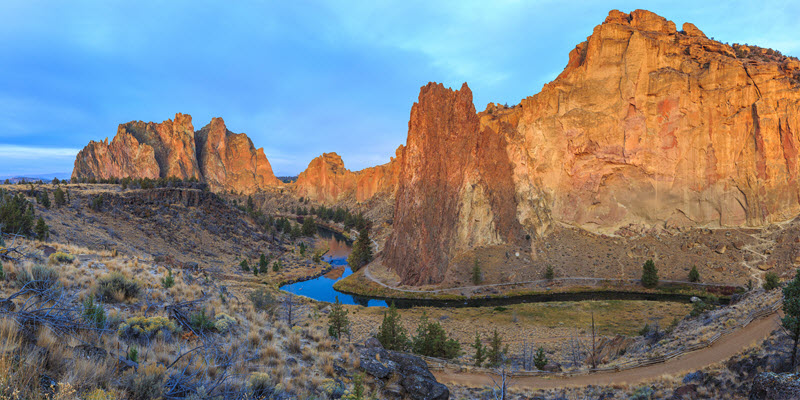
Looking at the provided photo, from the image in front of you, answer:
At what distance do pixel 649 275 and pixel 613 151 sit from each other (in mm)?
24977

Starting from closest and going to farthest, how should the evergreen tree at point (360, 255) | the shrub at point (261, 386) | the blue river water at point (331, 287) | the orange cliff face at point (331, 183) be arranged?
1. the shrub at point (261, 386)
2. the blue river water at point (331, 287)
3. the evergreen tree at point (360, 255)
4. the orange cliff face at point (331, 183)

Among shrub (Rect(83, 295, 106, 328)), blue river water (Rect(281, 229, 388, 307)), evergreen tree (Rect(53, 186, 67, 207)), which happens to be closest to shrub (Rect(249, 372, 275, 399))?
shrub (Rect(83, 295, 106, 328))

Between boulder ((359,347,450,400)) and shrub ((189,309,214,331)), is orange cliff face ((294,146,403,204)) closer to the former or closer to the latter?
boulder ((359,347,450,400))

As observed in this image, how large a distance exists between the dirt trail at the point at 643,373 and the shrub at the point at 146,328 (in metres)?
13.0

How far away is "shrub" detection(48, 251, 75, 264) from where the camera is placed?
35.6 feet

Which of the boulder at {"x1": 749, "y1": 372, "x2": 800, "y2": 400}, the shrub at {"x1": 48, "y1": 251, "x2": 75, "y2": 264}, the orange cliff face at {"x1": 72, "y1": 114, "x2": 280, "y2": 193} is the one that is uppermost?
the orange cliff face at {"x1": 72, "y1": 114, "x2": 280, "y2": 193}

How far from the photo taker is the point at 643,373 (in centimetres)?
1864

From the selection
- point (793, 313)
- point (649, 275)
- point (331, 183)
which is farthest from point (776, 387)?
point (331, 183)

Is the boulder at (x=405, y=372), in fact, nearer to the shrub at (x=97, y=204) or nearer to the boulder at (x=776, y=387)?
the boulder at (x=776, y=387)

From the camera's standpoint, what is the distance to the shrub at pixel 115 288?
8859 millimetres

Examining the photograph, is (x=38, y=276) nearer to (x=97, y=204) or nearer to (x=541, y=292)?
(x=541, y=292)

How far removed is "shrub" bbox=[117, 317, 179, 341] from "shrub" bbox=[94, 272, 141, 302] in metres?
1.85

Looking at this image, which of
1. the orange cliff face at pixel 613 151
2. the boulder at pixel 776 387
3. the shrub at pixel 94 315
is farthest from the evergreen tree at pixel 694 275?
the shrub at pixel 94 315

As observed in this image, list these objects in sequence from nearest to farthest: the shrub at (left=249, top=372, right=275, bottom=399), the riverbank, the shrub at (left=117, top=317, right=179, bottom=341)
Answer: the shrub at (left=249, top=372, right=275, bottom=399) < the shrub at (left=117, top=317, right=179, bottom=341) < the riverbank
